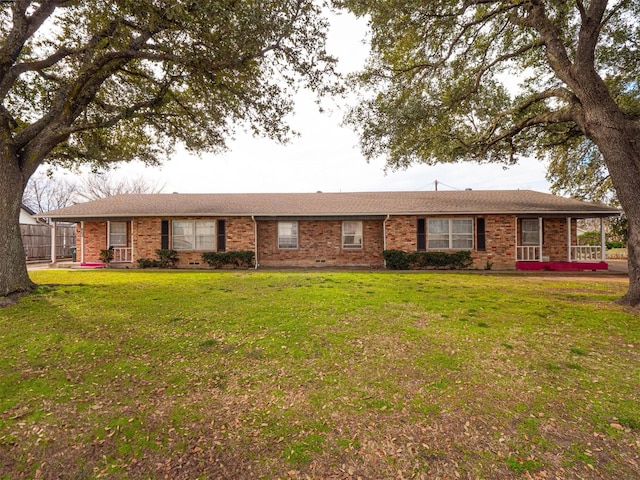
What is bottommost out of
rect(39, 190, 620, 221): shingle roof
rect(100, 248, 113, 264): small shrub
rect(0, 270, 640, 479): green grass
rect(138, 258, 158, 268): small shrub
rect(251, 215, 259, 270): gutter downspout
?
rect(0, 270, 640, 479): green grass

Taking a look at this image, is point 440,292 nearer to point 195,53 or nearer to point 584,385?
point 584,385

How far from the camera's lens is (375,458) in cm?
244

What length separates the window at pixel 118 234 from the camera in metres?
16.1

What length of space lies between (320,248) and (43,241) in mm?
21021

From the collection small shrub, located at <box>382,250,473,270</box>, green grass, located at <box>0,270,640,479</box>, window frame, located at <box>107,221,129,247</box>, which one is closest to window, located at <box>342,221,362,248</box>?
small shrub, located at <box>382,250,473,270</box>

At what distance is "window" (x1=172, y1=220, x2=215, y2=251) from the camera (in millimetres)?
15789

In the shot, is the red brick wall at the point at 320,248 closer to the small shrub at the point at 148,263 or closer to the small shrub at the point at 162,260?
the small shrub at the point at 162,260

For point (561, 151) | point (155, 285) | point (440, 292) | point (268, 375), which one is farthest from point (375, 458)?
point (561, 151)

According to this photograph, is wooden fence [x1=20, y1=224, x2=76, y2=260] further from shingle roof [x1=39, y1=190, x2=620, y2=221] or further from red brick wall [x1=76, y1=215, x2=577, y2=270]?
red brick wall [x1=76, y1=215, x2=577, y2=270]

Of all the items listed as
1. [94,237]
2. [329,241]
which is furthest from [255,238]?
[94,237]

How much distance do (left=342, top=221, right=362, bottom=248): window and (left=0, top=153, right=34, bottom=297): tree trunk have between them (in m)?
12.3

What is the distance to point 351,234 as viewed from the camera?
52.3 feet

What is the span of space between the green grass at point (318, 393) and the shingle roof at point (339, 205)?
9.34 meters

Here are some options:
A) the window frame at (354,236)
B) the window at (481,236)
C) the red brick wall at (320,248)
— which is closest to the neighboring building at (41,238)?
the red brick wall at (320,248)
